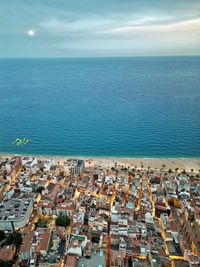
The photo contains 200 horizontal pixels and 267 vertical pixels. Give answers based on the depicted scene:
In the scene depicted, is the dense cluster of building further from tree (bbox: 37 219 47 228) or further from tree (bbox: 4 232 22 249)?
tree (bbox: 4 232 22 249)

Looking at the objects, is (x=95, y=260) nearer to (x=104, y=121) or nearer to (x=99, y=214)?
(x=99, y=214)

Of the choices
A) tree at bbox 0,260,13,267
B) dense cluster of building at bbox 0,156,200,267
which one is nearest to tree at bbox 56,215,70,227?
dense cluster of building at bbox 0,156,200,267

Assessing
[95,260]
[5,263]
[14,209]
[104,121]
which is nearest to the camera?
[5,263]

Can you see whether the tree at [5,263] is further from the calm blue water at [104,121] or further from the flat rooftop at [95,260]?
the calm blue water at [104,121]

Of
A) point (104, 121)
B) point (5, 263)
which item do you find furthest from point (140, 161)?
point (5, 263)

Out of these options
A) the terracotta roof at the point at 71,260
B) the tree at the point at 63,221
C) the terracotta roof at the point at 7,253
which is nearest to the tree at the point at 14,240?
the terracotta roof at the point at 7,253

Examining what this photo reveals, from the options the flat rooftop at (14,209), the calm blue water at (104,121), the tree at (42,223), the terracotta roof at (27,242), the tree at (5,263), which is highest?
the calm blue water at (104,121)

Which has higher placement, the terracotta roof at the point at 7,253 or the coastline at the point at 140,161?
the coastline at the point at 140,161

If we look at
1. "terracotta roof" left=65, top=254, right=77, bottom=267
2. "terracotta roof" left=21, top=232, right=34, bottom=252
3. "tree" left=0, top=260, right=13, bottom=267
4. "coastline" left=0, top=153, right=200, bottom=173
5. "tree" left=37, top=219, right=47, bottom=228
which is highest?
"coastline" left=0, top=153, right=200, bottom=173
